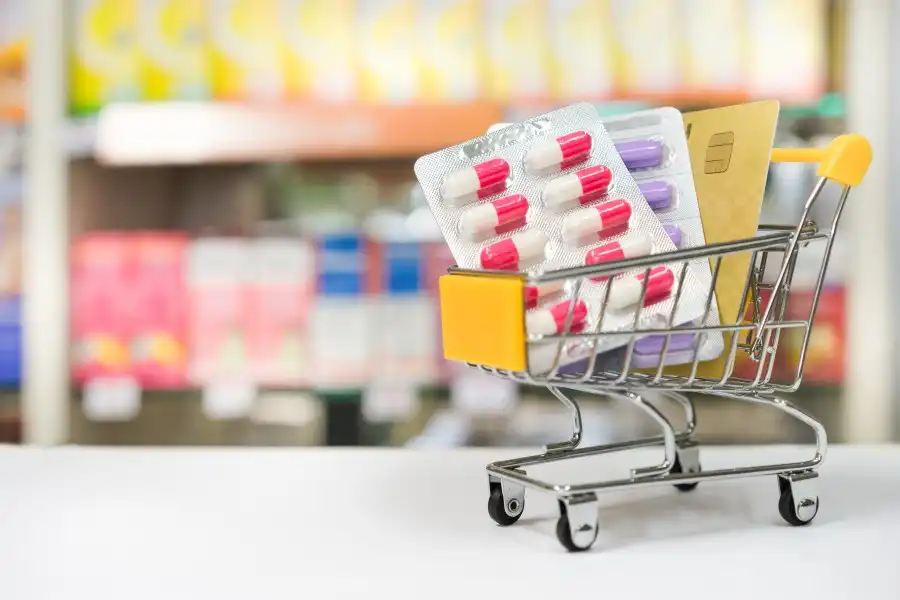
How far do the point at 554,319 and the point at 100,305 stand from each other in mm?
1710

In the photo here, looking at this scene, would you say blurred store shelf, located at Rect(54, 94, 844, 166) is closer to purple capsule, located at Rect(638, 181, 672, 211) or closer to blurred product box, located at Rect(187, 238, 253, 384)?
blurred product box, located at Rect(187, 238, 253, 384)

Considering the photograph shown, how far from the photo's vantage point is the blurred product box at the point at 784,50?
2322 millimetres

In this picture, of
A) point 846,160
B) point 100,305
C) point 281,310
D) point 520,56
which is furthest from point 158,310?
point 846,160

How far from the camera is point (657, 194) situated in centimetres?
101

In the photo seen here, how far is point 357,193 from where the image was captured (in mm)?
2562

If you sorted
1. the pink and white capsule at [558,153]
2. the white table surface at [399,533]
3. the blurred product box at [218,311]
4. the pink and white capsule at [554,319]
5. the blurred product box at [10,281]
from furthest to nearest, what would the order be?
the blurred product box at [10,281] < the blurred product box at [218,311] < the pink and white capsule at [558,153] < the pink and white capsule at [554,319] < the white table surface at [399,533]

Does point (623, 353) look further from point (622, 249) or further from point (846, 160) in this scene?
point (846, 160)

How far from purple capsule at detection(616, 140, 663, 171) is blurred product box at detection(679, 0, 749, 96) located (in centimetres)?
139

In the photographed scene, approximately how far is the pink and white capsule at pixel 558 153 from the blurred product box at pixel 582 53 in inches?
55.0

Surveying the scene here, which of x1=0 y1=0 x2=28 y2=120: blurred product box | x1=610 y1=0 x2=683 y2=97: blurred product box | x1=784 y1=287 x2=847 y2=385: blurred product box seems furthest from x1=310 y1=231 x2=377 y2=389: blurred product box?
x1=784 y1=287 x2=847 y2=385: blurred product box

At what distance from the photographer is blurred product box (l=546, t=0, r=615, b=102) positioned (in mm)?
2322

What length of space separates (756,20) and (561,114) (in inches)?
59.9

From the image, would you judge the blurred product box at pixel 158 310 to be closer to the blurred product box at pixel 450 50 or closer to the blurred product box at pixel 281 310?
the blurred product box at pixel 281 310

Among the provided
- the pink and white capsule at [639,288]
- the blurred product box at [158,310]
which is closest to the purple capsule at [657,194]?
the pink and white capsule at [639,288]
